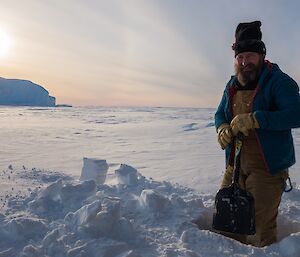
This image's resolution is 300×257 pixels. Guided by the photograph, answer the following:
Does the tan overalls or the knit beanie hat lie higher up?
the knit beanie hat

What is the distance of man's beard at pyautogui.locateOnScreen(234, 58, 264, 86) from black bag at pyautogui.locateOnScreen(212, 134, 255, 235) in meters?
0.38

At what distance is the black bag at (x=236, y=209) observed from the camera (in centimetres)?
214

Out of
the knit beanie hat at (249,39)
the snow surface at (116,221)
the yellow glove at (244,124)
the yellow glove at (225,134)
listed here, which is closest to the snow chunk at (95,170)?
the snow surface at (116,221)

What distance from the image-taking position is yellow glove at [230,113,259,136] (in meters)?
2.08

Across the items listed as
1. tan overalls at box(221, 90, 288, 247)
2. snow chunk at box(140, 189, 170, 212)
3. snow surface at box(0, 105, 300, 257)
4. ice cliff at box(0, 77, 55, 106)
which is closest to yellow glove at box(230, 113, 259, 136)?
tan overalls at box(221, 90, 288, 247)

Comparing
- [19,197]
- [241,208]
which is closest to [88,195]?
[19,197]

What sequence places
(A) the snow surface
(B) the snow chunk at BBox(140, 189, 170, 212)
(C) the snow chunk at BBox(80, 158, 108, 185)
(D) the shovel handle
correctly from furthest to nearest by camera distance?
(C) the snow chunk at BBox(80, 158, 108, 185)
(B) the snow chunk at BBox(140, 189, 170, 212)
(D) the shovel handle
(A) the snow surface

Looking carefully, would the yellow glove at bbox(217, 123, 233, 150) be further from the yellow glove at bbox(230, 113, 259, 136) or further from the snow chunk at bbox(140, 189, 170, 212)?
the snow chunk at bbox(140, 189, 170, 212)

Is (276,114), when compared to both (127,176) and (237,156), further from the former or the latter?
(127,176)

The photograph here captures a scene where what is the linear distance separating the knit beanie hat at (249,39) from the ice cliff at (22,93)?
5065cm

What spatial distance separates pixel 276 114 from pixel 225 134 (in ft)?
1.18

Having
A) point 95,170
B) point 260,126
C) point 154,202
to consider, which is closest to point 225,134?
point 260,126

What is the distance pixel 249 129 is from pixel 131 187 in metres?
1.72

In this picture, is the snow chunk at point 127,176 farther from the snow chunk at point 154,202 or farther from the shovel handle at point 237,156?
the shovel handle at point 237,156
